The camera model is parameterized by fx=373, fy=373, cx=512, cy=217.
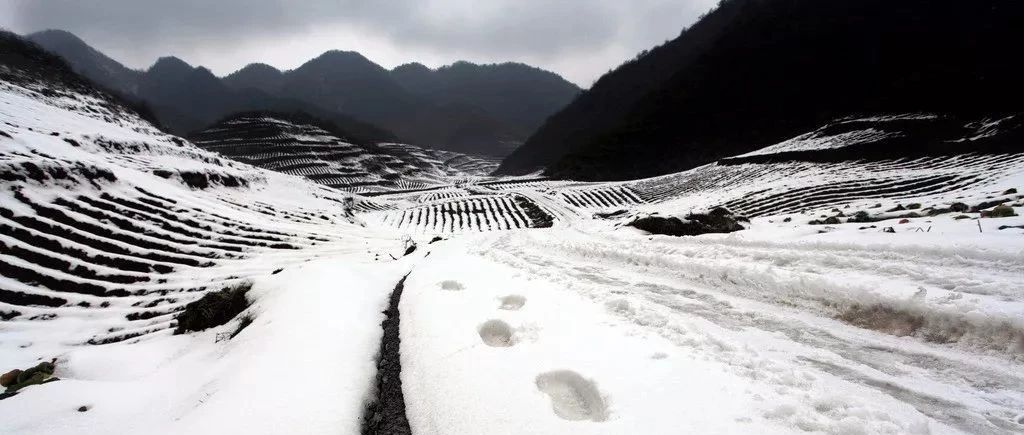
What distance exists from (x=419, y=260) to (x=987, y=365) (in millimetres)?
9638

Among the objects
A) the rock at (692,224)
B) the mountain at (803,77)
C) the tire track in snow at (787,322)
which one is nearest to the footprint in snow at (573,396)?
the tire track in snow at (787,322)

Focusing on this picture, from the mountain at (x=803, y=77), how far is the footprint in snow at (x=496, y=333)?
1656 inches

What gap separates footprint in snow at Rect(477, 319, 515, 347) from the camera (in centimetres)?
443

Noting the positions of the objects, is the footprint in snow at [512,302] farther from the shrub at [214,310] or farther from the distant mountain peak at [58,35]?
the distant mountain peak at [58,35]

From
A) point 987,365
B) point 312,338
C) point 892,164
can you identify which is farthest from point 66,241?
point 892,164

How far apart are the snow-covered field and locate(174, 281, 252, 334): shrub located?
25 centimetres

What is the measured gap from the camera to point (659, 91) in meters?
66.6

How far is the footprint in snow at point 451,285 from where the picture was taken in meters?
6.56

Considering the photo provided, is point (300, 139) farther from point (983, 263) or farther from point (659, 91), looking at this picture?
point (983, 263)

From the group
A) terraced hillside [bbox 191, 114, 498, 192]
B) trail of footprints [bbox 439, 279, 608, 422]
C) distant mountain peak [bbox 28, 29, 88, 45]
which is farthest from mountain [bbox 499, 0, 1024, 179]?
distant mountain peak [bbox 28, 29, 88, 45]

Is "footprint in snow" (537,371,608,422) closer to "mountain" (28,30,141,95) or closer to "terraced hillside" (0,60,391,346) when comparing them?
"terraced hillside" (0,60,391,346)

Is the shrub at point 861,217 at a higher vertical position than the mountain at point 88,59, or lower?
lower

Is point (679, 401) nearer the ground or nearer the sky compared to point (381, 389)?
nearer the sky

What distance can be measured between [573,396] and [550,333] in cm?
102
